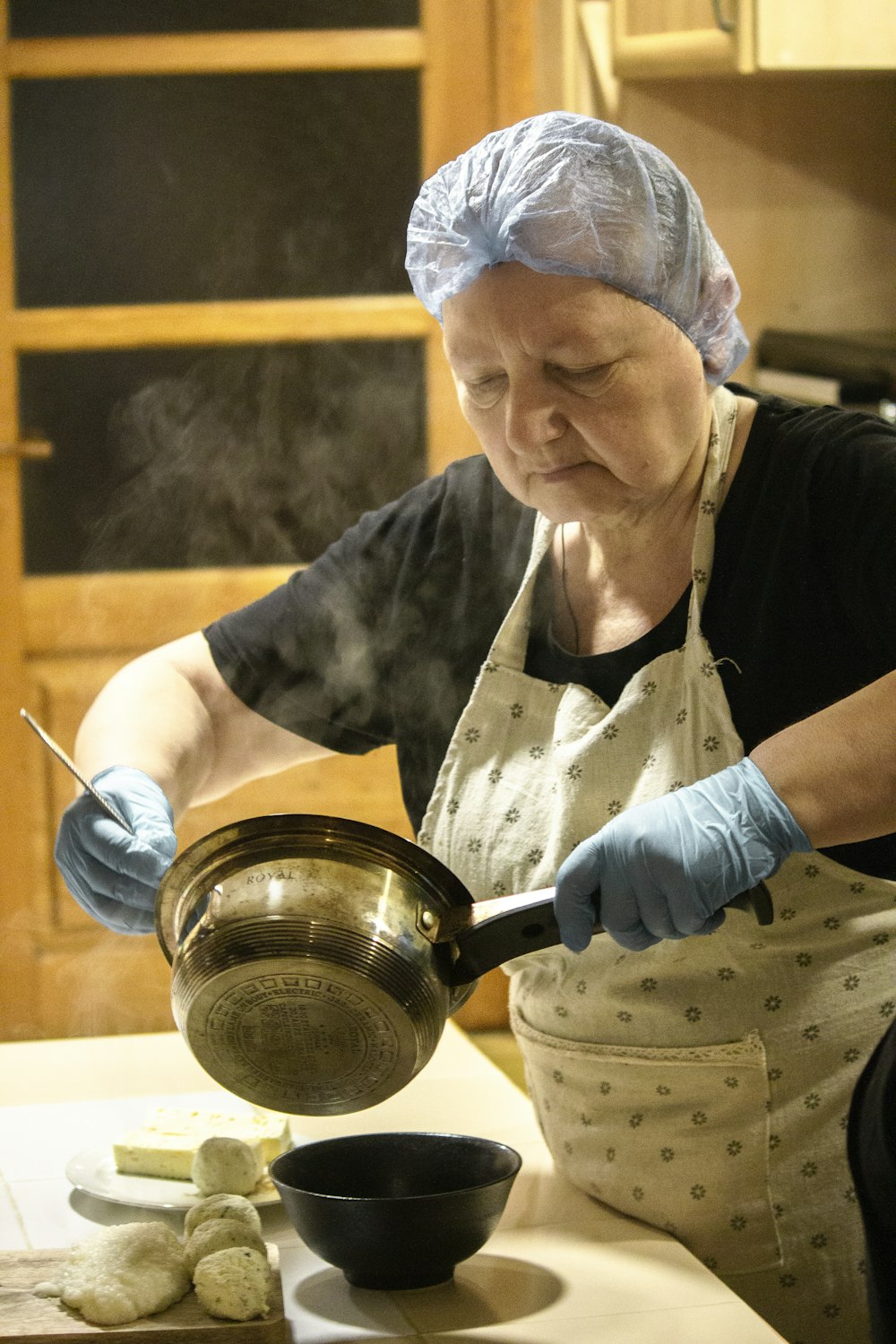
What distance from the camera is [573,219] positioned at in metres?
1.27

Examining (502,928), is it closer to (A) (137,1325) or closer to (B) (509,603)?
(A) (137,1325)

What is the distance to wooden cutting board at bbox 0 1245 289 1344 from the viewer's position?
98 centimetres

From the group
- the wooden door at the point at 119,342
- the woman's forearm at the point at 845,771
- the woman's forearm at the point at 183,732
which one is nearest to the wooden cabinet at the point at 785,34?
the wooden door at the point at 119,342

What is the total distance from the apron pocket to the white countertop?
0.14ft

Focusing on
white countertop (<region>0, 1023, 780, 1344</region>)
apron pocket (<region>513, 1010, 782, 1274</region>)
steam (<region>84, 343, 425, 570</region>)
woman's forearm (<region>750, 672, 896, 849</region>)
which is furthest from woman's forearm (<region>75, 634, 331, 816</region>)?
Answer: steam (<region>84, 343, 425, 570</region>)

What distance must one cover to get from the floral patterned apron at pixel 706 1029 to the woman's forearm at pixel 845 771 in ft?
0.52

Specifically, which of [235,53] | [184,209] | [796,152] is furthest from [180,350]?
[796,152]

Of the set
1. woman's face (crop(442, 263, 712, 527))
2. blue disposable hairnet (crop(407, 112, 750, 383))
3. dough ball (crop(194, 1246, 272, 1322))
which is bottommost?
dough ball (crop(194, 1246, 272, 1322))

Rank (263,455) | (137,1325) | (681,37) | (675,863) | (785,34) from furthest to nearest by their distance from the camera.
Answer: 1. (263,455)
2. (681,37)
3. (785,34)
4. (675,863)
5. (137,1325)

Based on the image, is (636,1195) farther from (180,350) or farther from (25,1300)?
(180,350)

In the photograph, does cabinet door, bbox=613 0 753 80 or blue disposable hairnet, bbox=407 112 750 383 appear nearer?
blue disposable hairnet, bbox=407 112 750 383

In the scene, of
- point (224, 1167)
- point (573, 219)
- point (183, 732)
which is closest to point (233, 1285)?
point (224, 1167)

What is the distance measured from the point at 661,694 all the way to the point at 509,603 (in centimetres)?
22

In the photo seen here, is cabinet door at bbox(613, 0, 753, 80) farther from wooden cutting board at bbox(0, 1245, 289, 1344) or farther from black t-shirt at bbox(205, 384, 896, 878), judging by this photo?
wooden cutting board at bbox(0, 1245, 289, 1344)
